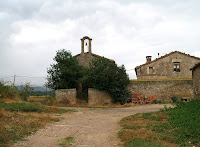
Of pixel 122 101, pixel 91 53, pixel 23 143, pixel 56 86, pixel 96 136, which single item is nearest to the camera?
pixel 23 143

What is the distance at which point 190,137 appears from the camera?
5922 millimetres

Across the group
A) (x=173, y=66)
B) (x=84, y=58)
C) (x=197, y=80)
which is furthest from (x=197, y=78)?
(x=84, y=58)

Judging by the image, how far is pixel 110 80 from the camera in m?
19.0

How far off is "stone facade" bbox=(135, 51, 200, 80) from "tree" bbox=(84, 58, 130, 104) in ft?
28.8

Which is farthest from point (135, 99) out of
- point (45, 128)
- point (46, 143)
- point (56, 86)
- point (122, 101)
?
point (46, 143)

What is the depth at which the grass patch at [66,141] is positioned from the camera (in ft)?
18.5

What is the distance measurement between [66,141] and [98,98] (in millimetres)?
13288

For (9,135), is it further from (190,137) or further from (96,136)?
(190,137)

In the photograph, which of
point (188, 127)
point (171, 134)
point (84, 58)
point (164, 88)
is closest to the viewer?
point (171, 134)

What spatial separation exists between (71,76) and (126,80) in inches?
250

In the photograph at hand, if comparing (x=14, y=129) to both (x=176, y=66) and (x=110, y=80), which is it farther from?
(x=176, y=66)

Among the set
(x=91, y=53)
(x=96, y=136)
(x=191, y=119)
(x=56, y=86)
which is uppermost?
(x=91, y=53)

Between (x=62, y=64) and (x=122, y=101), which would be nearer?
(x=122, y=101)

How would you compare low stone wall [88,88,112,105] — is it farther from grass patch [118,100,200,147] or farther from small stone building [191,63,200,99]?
grass patch [118,100,200,147]
